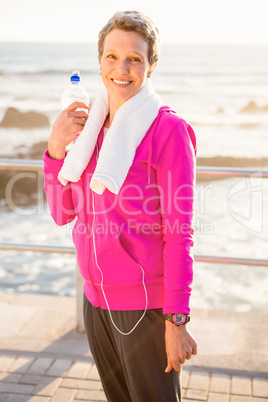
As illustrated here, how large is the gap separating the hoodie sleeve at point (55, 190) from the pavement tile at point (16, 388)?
4.23 ft

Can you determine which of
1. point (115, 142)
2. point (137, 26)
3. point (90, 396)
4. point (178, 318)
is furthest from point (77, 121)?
point (90, 396)

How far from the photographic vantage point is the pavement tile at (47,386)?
2.78 m

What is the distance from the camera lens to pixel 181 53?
1781 inches

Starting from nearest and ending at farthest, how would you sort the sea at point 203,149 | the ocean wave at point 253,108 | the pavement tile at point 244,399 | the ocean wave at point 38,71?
Result: the pavement tile at point 244,399 → the sea at point 203,149 → the ocean wave at point 253,108 → the ocean wave at point 38,71

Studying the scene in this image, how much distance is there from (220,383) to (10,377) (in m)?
1.15

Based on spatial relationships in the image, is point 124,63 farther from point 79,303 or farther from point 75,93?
point 79,303

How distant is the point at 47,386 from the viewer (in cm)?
283

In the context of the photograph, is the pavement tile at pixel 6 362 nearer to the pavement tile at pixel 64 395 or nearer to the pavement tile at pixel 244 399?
the pavement tile at pixel 64 395

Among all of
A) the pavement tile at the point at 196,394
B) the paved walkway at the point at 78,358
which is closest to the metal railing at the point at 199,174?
the paved walkway at the point at 78,358

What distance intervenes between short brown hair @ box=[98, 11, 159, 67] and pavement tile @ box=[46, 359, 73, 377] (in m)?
1.92

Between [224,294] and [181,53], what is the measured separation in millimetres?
41780

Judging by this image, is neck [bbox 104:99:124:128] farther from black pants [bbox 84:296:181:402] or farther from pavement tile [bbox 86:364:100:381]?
pavement tile [bbox 86:364:100:381]

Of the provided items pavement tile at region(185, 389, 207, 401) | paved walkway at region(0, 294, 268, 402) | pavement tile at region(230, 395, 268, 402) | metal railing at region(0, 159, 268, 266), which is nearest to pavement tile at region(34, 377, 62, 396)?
paved walkway at region(0, 294, 268, 402)

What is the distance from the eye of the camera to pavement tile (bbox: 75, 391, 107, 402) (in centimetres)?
272
